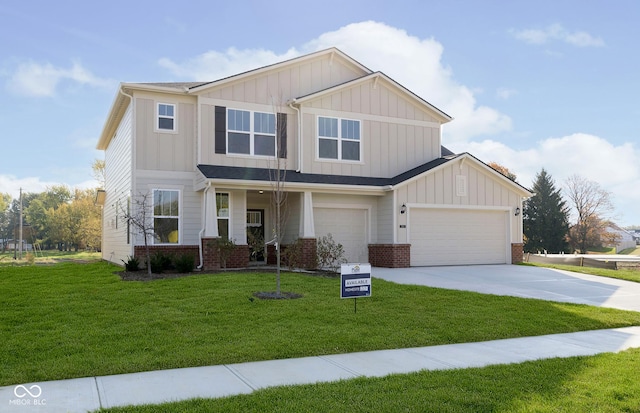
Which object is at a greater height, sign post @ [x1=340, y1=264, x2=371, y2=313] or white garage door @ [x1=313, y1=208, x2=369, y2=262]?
white garage door @ [x1=313, y1=208, x2=369, y2=262]

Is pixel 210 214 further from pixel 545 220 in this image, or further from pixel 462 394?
pixel 545 220

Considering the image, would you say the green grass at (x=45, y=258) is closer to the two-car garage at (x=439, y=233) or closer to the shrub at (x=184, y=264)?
the shrub at (x=184, y=264)

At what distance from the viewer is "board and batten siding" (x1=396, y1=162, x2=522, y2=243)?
19.0 meters

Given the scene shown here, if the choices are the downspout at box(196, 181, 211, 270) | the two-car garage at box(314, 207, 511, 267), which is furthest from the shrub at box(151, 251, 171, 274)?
the two-car garage at box(314, 207, 511, 267)

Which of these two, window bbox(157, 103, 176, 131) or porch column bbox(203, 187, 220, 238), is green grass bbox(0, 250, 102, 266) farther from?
porch column bbox(203, 187, 220, 238)

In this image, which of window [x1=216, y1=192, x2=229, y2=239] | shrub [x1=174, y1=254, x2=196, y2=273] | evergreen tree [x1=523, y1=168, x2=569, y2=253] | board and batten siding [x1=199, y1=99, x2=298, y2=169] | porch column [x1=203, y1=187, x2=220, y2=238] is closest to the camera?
shrub [x1=174, y1=254, x2=196, y2=273]

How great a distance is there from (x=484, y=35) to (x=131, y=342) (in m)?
13.1

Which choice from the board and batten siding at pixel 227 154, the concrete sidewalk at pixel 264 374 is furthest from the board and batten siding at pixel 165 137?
the concrete sidewalk at pixel 264 374

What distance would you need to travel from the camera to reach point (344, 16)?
47.9 ft

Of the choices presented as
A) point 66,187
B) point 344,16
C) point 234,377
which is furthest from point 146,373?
point 66,187

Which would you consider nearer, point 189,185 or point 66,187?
point 189,185

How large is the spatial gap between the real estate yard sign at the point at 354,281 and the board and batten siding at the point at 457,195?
9458mm

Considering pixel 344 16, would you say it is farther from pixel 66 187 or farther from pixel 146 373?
pixel 66 187

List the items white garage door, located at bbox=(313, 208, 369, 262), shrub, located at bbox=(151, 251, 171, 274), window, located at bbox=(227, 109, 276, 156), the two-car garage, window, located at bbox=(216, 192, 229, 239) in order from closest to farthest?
shrub, located at bbox=(151, 251, 171, 274), window, located at bbox=(216, 192, 229, 239), window, located at bbox=(227, 109, 276, 156), white garage door, located at bbox=(313, 208, 369, 262), the two-car garage
